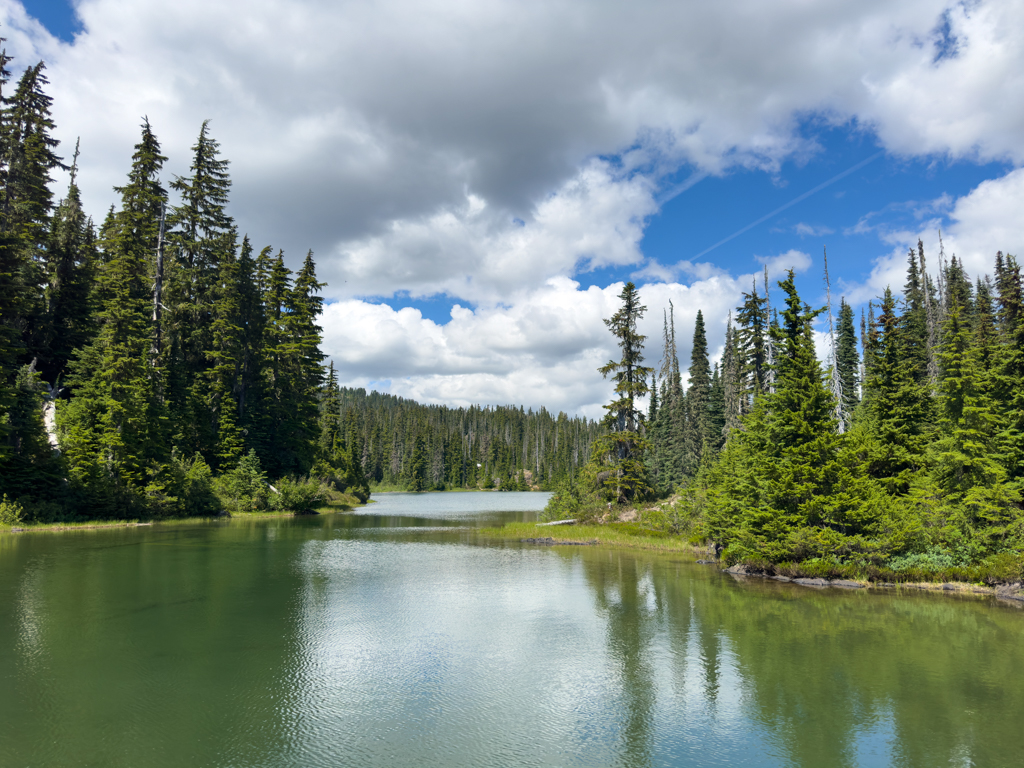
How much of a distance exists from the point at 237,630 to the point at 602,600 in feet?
37.3

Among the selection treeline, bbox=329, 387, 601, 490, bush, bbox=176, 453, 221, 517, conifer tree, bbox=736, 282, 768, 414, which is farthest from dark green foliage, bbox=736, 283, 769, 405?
treeline, bbox=329, 387, 601, 490

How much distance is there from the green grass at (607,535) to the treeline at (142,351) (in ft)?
82.8

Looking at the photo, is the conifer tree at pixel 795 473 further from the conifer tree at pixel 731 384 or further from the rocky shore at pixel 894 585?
the conifer tree at pixel 731 384

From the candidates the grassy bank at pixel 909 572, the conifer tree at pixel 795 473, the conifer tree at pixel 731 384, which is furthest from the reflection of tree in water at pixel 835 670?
the conifer tree at pixel 731 384

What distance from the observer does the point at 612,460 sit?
4531 cm

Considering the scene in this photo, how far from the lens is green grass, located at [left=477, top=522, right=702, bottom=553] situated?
35094 millimetres

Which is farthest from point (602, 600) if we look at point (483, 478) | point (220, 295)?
point (483, 478)

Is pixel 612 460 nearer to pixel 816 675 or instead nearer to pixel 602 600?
pixel 602 600

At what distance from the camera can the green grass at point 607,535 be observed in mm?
35094

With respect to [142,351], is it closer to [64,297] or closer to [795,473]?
[64,297]

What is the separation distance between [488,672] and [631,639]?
455 cm

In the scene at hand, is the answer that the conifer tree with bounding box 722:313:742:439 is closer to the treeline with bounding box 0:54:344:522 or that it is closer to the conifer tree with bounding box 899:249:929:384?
the conifer tree with bounding box 899:249:929:384

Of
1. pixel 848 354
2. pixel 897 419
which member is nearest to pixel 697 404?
pixel 848 354

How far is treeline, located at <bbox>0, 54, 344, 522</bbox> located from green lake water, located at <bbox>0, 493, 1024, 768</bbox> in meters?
17.4
